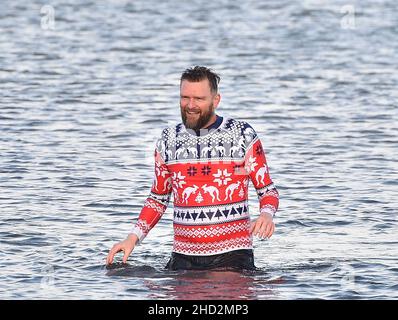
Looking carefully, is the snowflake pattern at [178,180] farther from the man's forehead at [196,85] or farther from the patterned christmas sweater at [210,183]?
the man's forehead at [196,85]

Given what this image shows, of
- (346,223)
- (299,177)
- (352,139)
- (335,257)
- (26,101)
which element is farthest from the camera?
(26,101)

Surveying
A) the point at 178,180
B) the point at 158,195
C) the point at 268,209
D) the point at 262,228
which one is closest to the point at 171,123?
the point at 158,195

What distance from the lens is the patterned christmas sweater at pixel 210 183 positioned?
1175cm

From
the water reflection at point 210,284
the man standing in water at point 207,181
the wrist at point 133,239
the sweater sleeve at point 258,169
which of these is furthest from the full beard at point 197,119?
the water reflection at point 210,284

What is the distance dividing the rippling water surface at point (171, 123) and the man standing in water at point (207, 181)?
0.29 metres

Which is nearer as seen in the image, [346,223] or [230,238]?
[230,238]

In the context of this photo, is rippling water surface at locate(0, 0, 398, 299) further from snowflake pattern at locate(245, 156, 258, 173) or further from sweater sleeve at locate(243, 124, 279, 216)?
snowflake pattern at locate(245, 156, 258, 173)

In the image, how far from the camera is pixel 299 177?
1742 cm

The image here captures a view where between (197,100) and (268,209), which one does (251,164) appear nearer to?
(268,209)

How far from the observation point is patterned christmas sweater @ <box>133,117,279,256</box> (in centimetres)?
1175

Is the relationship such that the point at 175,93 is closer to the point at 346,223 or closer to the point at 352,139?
the point at 352,139

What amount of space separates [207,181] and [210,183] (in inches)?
1.3
